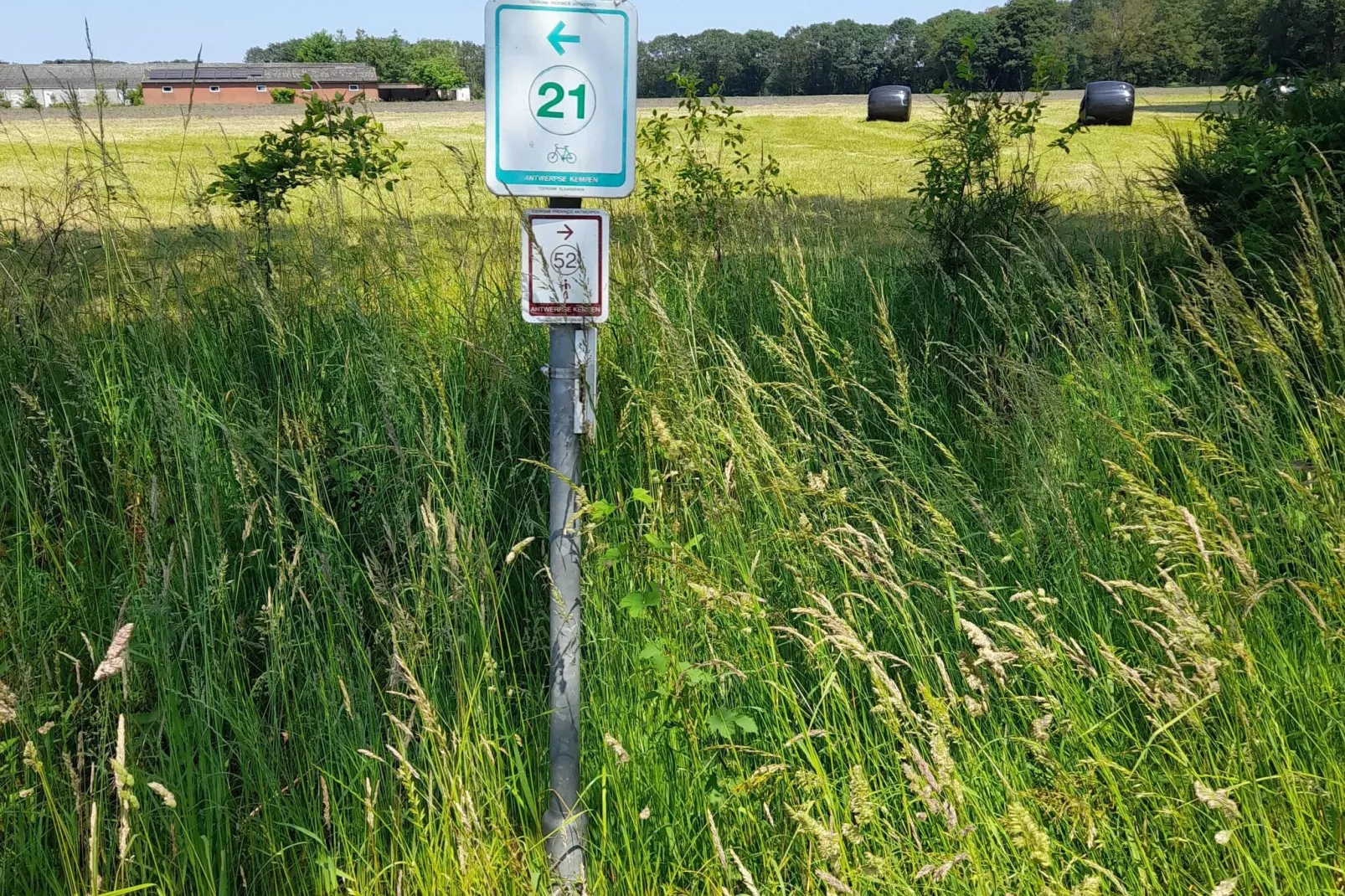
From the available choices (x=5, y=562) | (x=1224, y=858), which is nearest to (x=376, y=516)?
(x=5, y=562)

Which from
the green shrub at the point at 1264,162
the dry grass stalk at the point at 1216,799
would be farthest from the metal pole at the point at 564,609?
the green shrub at the point at 1264,162

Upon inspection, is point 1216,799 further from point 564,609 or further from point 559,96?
point 559,96

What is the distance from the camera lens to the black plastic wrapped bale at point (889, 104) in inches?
1178

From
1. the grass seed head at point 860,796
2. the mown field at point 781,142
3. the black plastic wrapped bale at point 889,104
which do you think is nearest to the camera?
the grass seed head at point 860,796

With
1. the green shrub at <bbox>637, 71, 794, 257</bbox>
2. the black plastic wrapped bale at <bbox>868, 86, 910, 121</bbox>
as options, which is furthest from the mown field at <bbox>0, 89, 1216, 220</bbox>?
the green shrub at <bbox>637, 71, 794, 257</bbox>

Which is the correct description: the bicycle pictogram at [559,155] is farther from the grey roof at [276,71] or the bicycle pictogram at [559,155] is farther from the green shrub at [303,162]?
the grey roof at [276,71]

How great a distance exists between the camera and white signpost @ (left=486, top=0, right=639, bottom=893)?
73.0 inches

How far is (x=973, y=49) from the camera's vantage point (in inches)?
210

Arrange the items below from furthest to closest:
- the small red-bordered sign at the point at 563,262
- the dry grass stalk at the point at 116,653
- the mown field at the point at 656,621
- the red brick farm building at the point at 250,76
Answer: the red brick farm building at the point at 250,76, the small red-bordered sign at the point at 563,262, the mown field at the point at 656,621, the dry grass stalk at the point at 116,653

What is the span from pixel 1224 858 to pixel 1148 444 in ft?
5.48

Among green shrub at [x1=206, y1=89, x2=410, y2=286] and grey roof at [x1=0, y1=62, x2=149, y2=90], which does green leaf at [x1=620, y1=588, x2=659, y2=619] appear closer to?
green shrub at [x1=206, y1=89, x2=410, y2=286]

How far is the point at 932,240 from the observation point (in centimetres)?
545

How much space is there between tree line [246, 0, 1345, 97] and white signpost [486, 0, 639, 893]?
149 inches

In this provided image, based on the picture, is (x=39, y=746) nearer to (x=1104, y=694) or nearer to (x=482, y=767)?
(x=482, y=767)
